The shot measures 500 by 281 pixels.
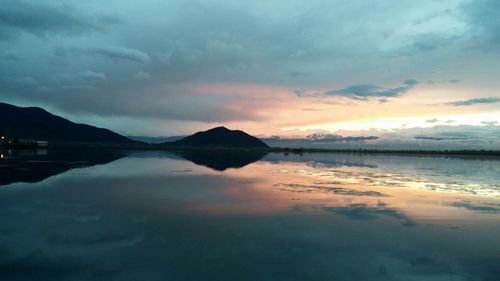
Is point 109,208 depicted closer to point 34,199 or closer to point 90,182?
point 34,199

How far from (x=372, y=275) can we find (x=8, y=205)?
14216 mm

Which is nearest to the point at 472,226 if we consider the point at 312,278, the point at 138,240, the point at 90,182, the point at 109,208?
the point at 312,278

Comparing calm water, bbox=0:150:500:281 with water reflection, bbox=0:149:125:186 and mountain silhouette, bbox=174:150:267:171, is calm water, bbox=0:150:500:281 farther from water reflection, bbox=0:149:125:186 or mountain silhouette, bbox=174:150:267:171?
mountain silhouette, bbox=174:150:267:171

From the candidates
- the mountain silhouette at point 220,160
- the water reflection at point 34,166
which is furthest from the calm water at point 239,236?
the mountain silhouette at point 220,160

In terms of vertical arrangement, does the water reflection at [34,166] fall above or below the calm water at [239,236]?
above

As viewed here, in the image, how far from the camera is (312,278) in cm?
820

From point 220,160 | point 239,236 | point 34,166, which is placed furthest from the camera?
point 220,160

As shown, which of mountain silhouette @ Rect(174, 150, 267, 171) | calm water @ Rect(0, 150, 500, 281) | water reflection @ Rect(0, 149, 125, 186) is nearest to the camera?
calm water @ Rect(0, 150, 500, 281)

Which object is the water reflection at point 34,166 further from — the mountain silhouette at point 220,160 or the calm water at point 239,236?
the mountain silhouette at point 220,160

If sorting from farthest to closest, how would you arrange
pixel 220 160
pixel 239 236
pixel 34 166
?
pixel 220 160
pixel 34 166
pixel 239 236

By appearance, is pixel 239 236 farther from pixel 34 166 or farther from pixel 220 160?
pixel 220 160

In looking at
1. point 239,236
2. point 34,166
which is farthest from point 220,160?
point 239,236

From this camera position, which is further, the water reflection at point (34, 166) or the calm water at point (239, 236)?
the water reflection at point (34, 166)

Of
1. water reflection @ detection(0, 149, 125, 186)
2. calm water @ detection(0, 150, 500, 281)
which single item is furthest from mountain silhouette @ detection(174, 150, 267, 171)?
calm water @ detection(0, 150, 500, 281)
